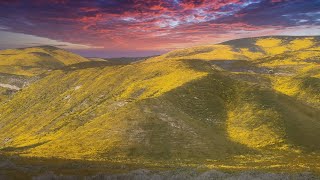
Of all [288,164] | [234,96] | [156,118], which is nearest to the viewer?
[288,164]

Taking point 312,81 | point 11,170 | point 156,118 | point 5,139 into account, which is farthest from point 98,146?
point 312,81

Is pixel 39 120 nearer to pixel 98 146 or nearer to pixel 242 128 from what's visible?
pixel 98 146

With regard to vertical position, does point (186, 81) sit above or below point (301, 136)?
above

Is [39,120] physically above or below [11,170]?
below

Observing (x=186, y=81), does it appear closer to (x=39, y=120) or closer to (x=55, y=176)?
(x=39, y=120)

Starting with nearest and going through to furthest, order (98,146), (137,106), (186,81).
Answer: (98,146) < (137,106) < (186,81)

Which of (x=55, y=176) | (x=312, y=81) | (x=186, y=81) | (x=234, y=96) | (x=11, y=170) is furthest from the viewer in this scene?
(x=312, y=81)

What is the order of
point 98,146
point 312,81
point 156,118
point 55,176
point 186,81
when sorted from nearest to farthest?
point 55,176 < point 98,146 < point 156,118 < point 186,81 < point 312,81

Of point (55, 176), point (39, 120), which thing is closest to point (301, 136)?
point (55, 176)

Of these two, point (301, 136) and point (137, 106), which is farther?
point (137, 106)
